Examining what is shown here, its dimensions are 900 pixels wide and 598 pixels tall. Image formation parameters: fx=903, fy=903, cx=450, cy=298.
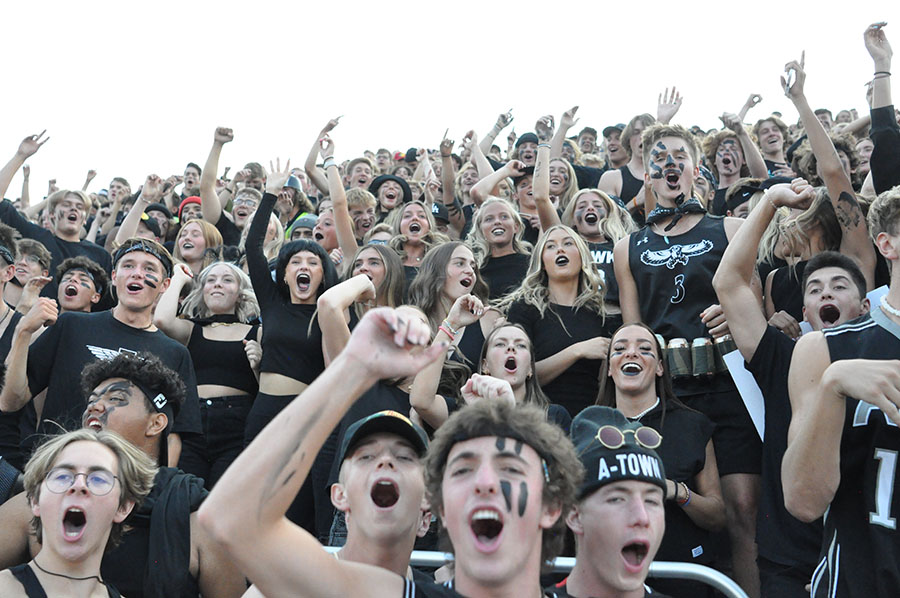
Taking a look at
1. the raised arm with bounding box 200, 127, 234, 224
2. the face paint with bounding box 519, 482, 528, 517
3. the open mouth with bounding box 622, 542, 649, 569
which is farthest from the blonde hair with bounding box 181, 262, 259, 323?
the face paint with bounding box 519, 482, 528, 517

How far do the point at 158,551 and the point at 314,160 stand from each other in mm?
6437

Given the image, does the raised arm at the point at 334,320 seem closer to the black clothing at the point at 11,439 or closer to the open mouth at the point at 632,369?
the open mouth at the point at 632,369

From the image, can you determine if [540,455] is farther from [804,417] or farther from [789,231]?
[789,231]

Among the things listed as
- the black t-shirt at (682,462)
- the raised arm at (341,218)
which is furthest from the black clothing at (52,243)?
the black t-shirt at (682,462)

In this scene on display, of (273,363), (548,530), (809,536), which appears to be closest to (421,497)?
(548,530)

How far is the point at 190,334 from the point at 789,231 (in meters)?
4.01

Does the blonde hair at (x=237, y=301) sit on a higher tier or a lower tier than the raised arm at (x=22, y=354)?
higher

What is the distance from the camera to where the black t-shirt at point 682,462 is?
14.7 ft

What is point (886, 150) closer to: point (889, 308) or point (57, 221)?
point (889, 308)

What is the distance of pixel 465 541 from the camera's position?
2.67 m

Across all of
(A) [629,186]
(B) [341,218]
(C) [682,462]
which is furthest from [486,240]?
(C) [682,462]

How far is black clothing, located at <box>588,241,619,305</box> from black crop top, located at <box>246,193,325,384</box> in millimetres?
1933

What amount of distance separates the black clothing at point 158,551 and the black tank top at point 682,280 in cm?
272

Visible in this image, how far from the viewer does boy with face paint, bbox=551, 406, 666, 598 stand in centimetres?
312
